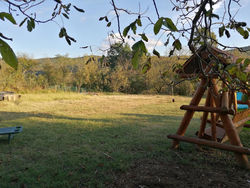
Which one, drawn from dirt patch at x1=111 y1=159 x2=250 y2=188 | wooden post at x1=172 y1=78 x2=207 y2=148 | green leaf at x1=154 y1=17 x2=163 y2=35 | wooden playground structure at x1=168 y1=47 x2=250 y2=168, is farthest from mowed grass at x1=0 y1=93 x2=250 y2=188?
green leaf at x1=154 y1=17 x2=163 y2=35

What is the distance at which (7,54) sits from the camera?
0.57 m

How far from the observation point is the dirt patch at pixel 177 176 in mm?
2682

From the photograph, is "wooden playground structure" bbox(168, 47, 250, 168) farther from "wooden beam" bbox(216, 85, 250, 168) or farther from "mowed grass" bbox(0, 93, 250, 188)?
"mowed grass" bbox(0, 93, 250, 188)

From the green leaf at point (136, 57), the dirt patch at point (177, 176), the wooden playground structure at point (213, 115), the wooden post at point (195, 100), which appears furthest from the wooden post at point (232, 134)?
the green leaf at point (136, 57)

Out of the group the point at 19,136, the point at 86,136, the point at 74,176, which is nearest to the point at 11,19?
the point at 74,176

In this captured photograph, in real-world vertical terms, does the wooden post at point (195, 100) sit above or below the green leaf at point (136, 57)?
below

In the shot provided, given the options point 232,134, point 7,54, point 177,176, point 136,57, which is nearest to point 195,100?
point 232,134

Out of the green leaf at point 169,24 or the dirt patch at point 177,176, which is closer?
the green leaf at point 169,24

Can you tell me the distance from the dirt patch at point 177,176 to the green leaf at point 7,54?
8.25 ft

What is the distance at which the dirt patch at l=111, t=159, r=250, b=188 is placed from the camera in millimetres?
2682

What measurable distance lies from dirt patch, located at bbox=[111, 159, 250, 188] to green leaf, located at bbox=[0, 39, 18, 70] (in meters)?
2.51

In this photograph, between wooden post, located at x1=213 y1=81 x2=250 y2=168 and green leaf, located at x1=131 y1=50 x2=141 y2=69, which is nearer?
green leaf, located at x1=131 y1=50 x2=141 y2=69

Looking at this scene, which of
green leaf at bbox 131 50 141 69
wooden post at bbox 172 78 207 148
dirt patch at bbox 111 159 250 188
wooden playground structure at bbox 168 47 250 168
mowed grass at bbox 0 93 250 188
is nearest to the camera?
green leaf at bbox 131 50 141 69

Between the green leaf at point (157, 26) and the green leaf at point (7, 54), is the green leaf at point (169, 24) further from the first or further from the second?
the green leaf at point (7, 54)
